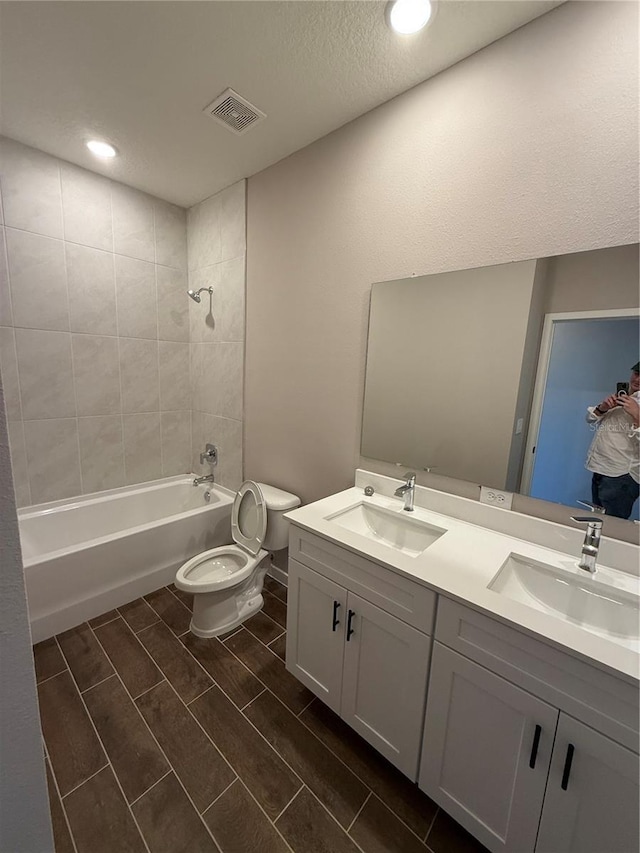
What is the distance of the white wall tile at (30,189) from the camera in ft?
6.46

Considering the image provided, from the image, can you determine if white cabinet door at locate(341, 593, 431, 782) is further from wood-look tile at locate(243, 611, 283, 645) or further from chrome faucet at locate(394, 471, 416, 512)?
wood-look tile at locate(243, 611, 283, 645)

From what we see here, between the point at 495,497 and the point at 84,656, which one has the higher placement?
the point at 495,497

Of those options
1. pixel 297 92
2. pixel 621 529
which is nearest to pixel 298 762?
pixel 621 529

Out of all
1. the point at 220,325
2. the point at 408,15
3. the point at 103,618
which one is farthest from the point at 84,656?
the point at 408,15

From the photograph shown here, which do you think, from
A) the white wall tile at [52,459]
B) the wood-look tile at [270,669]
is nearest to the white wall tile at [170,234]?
the white wall tile at [52,459]

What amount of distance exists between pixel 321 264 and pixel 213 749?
2.26 meters

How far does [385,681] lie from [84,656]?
5.02 feet

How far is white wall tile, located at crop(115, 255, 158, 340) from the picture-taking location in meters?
2.49

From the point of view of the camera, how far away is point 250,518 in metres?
2.21

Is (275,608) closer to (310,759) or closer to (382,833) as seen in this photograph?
(310,759)

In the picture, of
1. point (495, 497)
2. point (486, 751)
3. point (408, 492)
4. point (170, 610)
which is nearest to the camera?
point (486, 751)

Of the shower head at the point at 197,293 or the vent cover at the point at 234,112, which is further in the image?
the shower head at the point at 197,293

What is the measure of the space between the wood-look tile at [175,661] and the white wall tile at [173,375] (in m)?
1.61

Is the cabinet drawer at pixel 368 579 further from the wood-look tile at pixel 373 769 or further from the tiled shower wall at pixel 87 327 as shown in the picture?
the tiled shower wall at pixel 87 327
